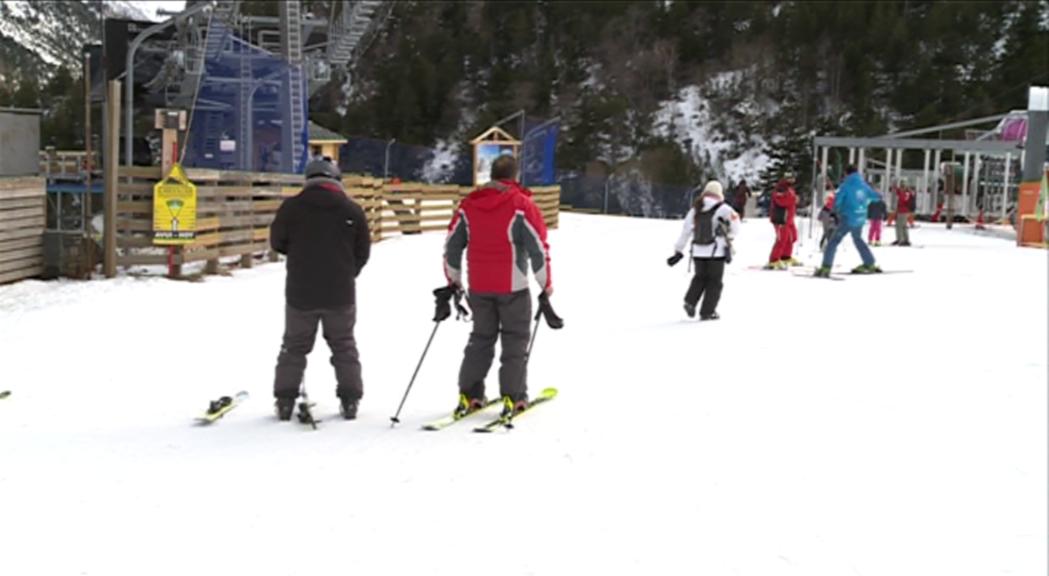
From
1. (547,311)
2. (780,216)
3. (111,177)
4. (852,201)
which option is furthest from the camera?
(780,216)

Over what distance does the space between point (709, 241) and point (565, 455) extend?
578cm

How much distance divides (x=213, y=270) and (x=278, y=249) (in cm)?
892

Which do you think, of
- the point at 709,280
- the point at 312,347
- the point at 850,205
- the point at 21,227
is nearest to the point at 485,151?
the point at 850,205

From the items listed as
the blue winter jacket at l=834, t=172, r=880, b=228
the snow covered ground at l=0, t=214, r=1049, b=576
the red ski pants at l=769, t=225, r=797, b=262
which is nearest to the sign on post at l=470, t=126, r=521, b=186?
the red ski pants at l=769, t=225, r=797, b=262

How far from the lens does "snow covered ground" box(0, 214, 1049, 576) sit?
4332 mm

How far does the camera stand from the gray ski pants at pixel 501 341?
6750 millimetres

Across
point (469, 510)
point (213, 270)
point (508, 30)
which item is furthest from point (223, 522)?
point (508, 30)

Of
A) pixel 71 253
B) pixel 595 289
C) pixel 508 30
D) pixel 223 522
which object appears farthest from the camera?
pixel 508 30

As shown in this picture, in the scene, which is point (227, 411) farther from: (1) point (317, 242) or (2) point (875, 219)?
(2) point (875, 219)

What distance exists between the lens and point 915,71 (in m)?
81.1

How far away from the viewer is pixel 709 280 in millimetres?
11539

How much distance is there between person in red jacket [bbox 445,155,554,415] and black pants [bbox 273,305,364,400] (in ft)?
2.11

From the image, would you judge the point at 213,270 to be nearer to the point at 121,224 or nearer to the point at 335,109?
the point at 121,224

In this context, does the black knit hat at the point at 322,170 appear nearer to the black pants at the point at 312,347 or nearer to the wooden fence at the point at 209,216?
the black pants at the point at 312,347
